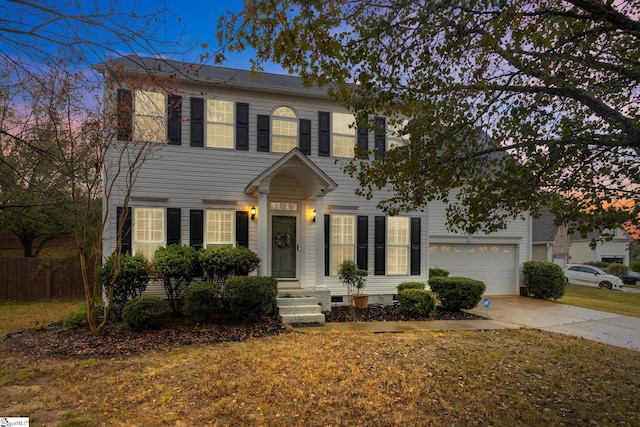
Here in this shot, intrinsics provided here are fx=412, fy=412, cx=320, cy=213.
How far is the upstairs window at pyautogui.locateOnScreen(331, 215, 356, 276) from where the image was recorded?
38.3 ft

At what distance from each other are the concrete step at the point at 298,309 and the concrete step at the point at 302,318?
183 mm

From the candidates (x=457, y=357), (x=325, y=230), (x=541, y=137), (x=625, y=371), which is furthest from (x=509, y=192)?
(x=325, y=230)

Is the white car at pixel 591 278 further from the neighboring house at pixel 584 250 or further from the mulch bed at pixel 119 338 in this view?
the mulch bed at pixel 119 338

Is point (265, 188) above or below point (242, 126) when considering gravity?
below

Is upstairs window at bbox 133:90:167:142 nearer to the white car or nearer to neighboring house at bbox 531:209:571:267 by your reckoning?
neighboring house at bbox 531:209:571:267

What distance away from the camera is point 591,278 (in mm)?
22781

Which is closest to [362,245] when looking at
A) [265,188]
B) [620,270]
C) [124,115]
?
[265,188]

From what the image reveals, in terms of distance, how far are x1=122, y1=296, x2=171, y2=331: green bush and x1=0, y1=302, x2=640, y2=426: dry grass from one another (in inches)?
53.2

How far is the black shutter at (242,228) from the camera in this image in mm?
10781

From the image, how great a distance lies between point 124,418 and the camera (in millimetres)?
4207

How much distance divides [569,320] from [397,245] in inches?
190

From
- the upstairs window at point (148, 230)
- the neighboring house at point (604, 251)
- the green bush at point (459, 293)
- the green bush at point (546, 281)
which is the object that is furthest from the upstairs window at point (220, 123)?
the neighboring house at point (604, 251)

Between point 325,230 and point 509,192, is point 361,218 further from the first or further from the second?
point 509,192

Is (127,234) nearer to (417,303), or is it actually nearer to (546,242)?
(417,303)
